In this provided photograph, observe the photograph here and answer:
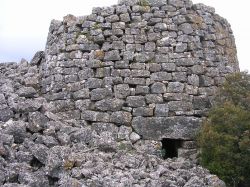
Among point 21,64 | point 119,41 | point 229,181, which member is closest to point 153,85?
point 119,41

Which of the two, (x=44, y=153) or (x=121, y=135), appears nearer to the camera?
(x=44, y=153)

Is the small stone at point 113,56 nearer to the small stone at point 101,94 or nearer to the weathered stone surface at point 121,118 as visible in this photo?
the small stone at point 101,94

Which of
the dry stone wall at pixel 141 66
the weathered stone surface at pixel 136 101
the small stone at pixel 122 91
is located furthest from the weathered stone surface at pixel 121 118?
the small stone at pixel 122 91

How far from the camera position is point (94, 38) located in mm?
12516

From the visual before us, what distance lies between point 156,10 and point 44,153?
5.17m

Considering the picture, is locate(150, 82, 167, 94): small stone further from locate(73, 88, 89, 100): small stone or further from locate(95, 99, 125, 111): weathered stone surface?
locate(73, 88, 89, 100): small stone

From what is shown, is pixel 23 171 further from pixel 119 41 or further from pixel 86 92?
pixel 119 41

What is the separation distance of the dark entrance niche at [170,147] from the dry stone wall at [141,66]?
1.24 feet

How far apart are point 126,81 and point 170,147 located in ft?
6.23

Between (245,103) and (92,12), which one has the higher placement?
(92,12)

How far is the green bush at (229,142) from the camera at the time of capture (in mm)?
9898

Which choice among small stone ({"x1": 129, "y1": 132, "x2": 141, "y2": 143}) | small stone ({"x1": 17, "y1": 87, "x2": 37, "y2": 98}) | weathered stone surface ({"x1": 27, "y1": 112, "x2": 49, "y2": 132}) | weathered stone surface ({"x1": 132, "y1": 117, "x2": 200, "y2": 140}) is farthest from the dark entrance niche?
small stone ({"x1": 17, "y1": 87, "x2": 37, "y2": 98})

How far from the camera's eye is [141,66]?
1205 cm

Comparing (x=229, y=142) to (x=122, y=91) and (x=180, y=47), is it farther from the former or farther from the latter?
(x=180, y=47)
